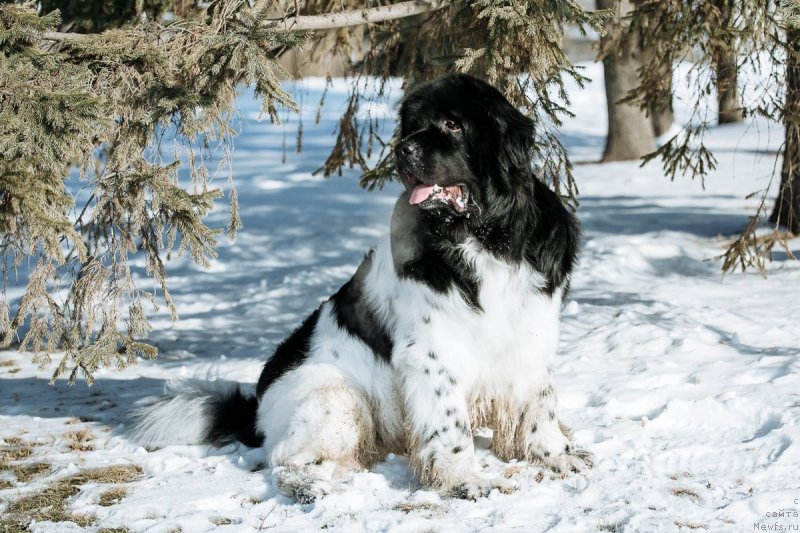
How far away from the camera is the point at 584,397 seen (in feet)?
16.2

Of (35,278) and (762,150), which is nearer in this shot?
(35,278)

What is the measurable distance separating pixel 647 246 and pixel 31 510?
6261 mm

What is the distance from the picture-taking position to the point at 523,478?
12.8 ft

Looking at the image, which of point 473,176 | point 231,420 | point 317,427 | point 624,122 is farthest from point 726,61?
point 624,122

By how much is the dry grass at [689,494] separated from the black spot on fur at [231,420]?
6.93ft

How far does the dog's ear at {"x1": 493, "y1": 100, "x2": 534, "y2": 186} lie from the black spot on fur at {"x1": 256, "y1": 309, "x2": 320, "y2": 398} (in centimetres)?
135

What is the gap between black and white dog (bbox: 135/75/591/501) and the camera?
3.73 m

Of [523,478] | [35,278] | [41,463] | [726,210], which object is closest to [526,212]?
[523,478]

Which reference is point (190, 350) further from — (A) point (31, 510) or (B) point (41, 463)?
(A) point (31, 510)

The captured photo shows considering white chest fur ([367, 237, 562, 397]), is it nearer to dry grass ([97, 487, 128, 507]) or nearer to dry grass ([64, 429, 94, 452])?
dry grass ([97, 487, 128, 507])

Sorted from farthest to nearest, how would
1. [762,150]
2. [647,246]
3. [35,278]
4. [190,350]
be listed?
[762,150] < [647,246] < [190,350] < [35,278]

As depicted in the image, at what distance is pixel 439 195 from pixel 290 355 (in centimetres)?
125

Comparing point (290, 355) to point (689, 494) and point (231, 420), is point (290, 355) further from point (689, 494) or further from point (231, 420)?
point (689, 494)

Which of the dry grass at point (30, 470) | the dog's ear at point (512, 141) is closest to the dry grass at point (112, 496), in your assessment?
the dry grass at point (30, 470)
